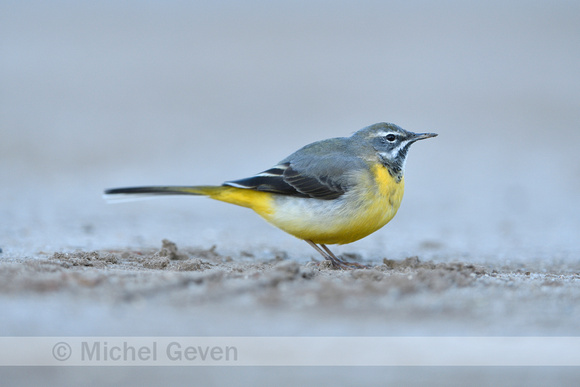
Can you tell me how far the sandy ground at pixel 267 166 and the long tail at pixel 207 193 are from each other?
564mm

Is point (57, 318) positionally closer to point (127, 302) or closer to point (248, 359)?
point (127, 302)

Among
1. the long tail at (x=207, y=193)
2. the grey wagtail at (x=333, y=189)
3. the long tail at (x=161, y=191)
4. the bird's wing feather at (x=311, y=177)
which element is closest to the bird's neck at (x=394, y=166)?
the grey wagtail at (x=333, y=189)

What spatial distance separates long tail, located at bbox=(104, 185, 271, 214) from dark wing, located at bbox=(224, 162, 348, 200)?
11cm

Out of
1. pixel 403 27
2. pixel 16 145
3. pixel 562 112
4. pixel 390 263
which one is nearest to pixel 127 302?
pixel 390 263

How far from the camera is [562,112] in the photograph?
792 inches

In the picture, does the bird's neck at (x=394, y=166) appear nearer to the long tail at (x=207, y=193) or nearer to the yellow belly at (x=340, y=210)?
the yellow belly at (x=340, y=210)

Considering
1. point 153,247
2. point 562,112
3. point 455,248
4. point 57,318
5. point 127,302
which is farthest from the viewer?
point 562,112

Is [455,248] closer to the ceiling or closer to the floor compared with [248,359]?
closer to the ceiling

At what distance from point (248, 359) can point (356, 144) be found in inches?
154

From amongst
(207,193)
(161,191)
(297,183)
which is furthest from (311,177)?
(161,191)

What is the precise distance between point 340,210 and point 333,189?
232 mm

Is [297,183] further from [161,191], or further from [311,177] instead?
[161,191]

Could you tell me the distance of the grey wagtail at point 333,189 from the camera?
7043 mm

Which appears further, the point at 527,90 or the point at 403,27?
the point at 403,27
